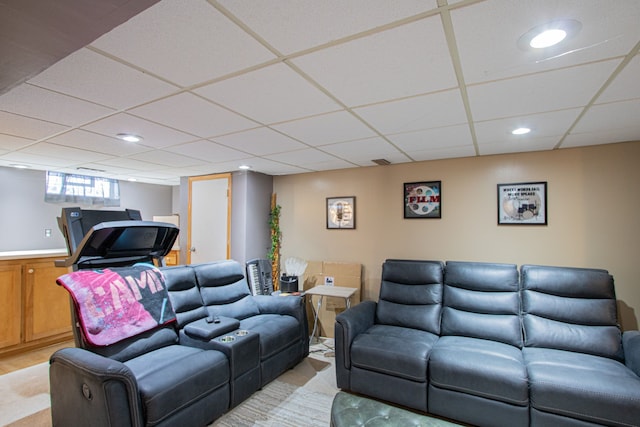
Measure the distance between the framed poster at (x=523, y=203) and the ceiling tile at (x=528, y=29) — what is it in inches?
79.7

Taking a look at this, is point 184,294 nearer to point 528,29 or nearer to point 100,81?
point 100,81

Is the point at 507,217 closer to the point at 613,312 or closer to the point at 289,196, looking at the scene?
the point at 613,312

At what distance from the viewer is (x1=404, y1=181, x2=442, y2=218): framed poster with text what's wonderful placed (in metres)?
3.64

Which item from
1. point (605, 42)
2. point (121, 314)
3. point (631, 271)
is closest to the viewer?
point (605, 42)

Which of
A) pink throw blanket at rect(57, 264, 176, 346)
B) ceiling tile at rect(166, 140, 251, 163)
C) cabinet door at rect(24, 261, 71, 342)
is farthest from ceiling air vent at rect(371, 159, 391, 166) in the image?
cabinet door at rect(24, 261, 71, 342)

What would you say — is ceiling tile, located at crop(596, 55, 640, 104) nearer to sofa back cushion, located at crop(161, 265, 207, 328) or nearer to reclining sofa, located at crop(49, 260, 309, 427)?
reclining sofa, located at crop(49, 260, 309, 427)

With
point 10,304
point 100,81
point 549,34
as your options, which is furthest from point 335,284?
point 10,304

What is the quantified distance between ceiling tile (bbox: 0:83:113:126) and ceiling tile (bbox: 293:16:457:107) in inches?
58.4

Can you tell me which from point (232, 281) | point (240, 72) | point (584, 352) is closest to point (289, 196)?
point (232, 281)

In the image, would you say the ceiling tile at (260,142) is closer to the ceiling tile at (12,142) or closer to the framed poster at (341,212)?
the framed poster at (341,212)

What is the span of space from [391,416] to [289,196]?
3.33 meters

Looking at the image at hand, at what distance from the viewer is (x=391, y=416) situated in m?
1.84

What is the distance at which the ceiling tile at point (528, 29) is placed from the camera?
3.52 feet

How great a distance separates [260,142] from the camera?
9.35ft
